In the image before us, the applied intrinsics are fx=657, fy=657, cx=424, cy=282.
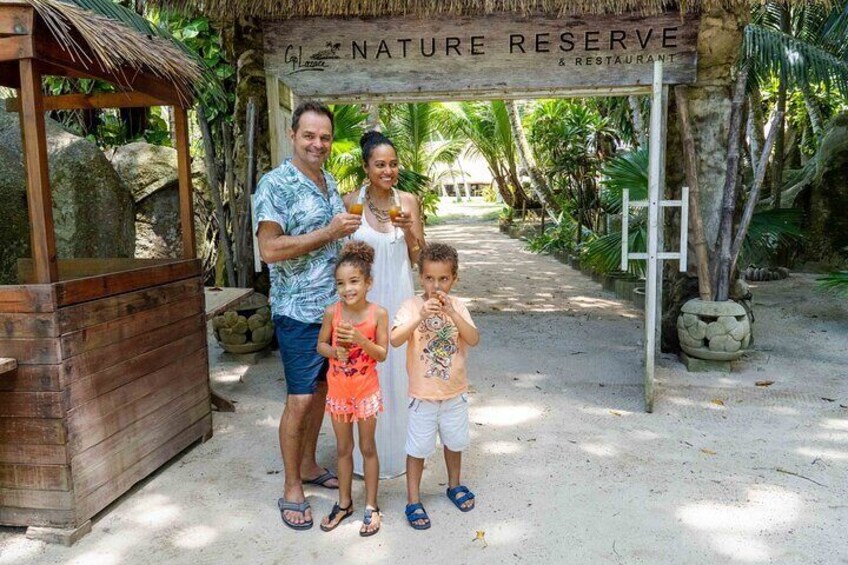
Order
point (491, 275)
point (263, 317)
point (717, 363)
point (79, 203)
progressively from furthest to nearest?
point (491, 275) < point (79, 203) < point (263, 317) < point (717, 363)

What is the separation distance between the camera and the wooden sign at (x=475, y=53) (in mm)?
5070

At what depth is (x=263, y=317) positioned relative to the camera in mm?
5609

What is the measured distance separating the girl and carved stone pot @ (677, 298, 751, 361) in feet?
10.3

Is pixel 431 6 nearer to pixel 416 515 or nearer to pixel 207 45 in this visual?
pixel 416 515

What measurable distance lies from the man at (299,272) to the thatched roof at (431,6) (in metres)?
2.38

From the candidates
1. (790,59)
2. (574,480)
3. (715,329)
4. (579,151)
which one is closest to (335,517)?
(574,480)

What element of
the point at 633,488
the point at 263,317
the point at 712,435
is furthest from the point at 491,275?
the point at 633,488

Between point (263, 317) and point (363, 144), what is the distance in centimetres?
286

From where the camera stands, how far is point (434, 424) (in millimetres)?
2863

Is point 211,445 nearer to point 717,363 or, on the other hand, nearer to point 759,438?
point 759,438

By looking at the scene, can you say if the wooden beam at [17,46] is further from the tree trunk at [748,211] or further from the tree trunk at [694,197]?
the tree trunk at [748,211]

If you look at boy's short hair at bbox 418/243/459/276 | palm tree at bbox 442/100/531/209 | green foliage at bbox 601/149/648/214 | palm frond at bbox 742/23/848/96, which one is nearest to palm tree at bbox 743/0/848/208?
palm frond at bbox 742/23/848/96

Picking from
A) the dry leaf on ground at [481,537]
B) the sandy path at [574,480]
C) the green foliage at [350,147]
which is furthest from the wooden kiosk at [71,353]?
the green foliage at [350,147]

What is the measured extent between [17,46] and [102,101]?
4.36 ft
